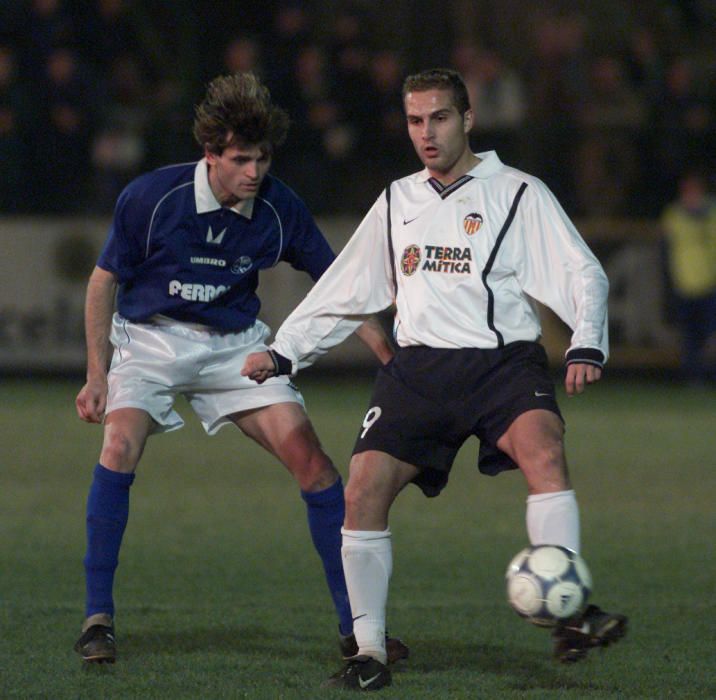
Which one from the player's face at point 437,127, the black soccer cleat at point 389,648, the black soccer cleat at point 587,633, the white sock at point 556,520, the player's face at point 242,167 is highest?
the player's face at point 437,127

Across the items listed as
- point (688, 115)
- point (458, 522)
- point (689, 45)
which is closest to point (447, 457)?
point (458, 522)

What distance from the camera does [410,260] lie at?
16.7 ft

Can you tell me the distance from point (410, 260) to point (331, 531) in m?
1.08

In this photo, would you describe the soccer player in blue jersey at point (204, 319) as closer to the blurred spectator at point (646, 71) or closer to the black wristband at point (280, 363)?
the black wristband at point (280, 363)

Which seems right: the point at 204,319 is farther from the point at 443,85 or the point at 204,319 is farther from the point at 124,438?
the point at 443,85

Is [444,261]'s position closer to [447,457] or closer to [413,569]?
[447,457]

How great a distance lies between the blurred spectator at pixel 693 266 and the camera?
49.2ft

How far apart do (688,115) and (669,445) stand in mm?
5299

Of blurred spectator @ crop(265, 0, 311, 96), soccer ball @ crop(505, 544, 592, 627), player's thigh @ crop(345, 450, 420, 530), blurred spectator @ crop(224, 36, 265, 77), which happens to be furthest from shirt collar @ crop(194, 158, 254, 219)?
blurred spectator @ crop(265, 0, 311, 96)

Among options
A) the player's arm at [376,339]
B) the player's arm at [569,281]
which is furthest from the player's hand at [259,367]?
the player's arm at [569,281]

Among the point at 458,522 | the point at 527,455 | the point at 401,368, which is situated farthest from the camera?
the point at 458,522

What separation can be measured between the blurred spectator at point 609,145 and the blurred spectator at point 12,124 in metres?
5.36

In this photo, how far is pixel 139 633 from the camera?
577cm

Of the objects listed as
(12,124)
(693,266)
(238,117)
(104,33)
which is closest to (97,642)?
(238,117)
